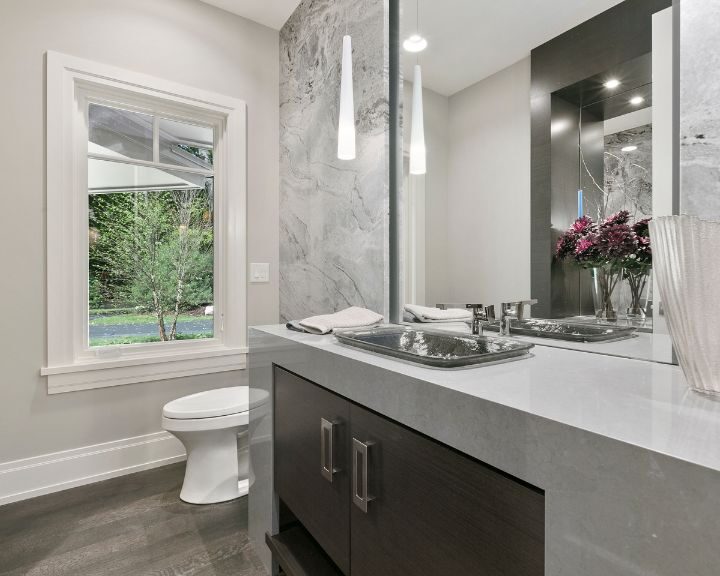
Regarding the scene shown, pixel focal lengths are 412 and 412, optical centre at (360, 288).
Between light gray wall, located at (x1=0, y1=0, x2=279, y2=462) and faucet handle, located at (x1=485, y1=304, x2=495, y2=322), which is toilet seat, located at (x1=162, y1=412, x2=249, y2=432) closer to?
light gray wall, located at (x1=0, y1=0, x2=279, y2=462)

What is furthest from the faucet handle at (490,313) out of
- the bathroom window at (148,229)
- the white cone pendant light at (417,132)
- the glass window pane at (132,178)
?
the glass window pane at (132,178)

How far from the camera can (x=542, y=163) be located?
3.99ft

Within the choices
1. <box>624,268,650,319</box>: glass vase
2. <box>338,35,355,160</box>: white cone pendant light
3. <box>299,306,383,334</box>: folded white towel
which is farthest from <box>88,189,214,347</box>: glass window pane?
<box>624,268,650,319</box>: glass vase

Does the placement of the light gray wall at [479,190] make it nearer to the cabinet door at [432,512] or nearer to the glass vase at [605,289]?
the glass vase at [605,289]

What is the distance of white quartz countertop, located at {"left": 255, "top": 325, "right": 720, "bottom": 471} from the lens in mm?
476

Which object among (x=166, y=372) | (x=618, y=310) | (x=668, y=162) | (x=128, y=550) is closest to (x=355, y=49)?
(x=668, y=162)

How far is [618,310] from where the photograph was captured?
104 centimetres

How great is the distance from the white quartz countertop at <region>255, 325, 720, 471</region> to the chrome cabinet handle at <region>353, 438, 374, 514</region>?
0.19 meters

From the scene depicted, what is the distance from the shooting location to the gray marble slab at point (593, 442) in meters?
0.42

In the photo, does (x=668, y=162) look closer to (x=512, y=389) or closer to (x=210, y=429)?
(x=512, y=389)

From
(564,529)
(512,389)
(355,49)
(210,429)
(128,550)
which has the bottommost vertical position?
(128,550)

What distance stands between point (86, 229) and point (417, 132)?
180 cm

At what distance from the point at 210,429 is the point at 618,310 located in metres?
1.63

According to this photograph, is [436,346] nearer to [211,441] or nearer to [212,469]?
[211,441]
